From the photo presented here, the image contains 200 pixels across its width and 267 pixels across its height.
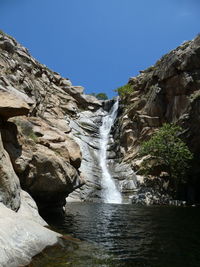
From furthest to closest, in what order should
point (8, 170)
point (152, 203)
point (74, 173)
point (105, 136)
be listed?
1. point (105, 136)
2. point (152, 203)
3. point (74, 173)
4. point (8, 170)

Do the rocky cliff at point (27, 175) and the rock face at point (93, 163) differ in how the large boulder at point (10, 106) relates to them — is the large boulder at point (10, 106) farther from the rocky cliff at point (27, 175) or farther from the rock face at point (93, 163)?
the rock face at point (93, 163)

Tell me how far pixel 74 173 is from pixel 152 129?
124 ft

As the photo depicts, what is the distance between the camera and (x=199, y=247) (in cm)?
1234

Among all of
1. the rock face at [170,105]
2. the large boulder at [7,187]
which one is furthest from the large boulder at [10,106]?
the rock face at [170,105]

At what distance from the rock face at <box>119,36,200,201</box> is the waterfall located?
473 centimetres

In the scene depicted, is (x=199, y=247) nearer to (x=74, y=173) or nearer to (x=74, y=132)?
(x=74, y=173)

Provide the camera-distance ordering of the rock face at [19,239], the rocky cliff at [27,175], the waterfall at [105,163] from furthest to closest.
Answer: the waterfall at [105,163], the rocky cliff at [27,175], the rock face at [19,239]

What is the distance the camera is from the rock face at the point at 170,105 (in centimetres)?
4812

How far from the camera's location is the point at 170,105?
5544cm

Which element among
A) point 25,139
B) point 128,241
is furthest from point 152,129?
point 128,241

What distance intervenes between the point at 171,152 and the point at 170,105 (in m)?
14.8

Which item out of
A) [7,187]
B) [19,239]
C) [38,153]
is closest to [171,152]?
[38,153]

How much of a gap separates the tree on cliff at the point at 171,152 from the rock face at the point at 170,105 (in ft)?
13.1

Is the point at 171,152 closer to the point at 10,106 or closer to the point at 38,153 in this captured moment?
the point at 38,153
